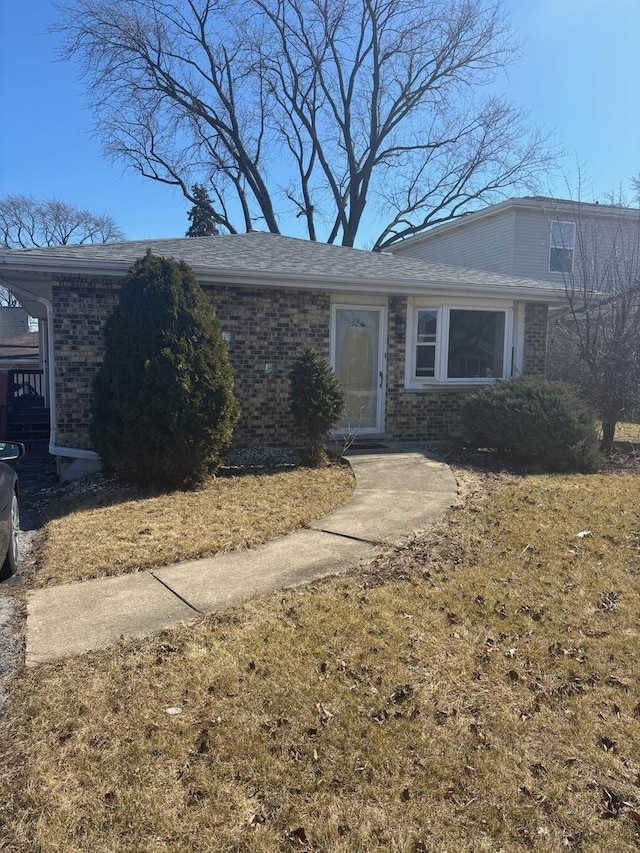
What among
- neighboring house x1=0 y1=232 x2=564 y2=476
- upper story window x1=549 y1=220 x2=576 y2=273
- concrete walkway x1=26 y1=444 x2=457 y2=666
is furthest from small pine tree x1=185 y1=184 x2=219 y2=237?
concrete walkway x1=26 y1=444 x2=457 y2=666

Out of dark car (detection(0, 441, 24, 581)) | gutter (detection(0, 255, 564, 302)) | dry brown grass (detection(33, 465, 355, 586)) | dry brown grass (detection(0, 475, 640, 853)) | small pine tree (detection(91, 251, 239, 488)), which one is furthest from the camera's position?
gutter (detection(0, 255, 564, 302))

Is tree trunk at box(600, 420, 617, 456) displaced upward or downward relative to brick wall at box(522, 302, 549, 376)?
downward

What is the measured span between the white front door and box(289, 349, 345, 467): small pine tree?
157cm

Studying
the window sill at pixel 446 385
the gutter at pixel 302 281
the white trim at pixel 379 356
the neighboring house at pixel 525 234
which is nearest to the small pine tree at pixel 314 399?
the gutter at pixel 302 281

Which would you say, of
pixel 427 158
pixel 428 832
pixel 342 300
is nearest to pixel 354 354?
pixel 342 300

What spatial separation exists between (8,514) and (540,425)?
678cm

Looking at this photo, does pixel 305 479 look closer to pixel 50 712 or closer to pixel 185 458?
pixel 185 458

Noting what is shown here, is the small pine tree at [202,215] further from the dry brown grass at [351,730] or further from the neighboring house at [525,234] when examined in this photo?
the dry brown grass at [351,730]

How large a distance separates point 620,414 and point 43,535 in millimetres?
9032

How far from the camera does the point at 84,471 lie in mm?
8516

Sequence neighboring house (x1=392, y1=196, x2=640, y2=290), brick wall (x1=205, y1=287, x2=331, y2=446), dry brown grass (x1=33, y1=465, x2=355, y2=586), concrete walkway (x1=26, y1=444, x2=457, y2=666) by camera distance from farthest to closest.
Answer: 1. neighboring house (x1=392, y1=196, x2=640, y2=290)
2. brick wall (x1=205, y1=287, x2=331, y2=446)
3. dry brown grass (x1=33, y1=465, x2=355, y2=586)
4. concrete walkway (x1=26, y1=444, x2=457, y2=666)

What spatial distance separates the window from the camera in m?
10.5

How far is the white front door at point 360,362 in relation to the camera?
10.2 meters

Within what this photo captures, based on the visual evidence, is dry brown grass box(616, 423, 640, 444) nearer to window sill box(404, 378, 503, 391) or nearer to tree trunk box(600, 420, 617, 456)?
tree trunk box(600, 420, 617, 456)
